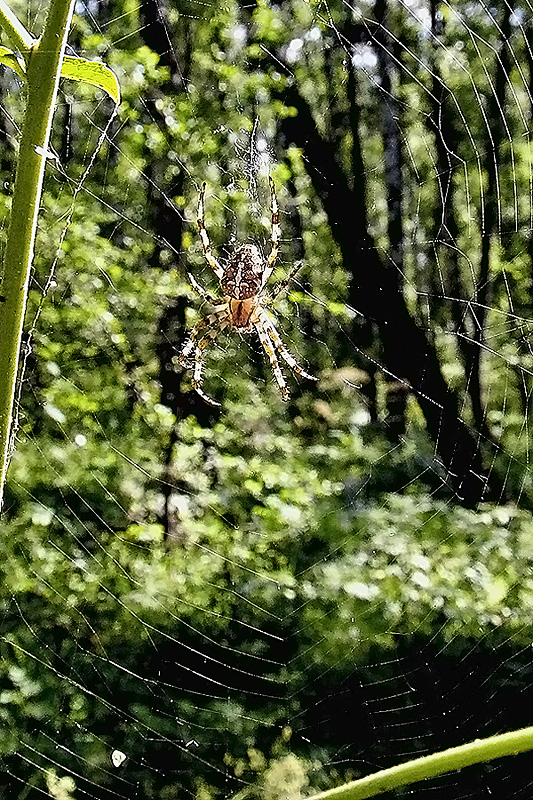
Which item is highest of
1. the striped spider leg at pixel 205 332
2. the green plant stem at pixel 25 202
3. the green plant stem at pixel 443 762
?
the striped spider leg at pixel 205 332

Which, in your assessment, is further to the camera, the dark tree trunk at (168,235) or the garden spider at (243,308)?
the dark tree trunk at (168,235)

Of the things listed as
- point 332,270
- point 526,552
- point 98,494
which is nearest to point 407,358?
point 332,270

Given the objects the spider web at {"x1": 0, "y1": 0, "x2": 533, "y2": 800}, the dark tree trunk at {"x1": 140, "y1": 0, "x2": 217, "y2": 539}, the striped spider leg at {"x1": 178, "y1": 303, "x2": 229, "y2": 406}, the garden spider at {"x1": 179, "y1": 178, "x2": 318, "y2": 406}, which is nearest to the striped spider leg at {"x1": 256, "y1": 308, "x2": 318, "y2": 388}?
the garden spider at {"x1": 179, "y1": 178, "x2": 318, "y2": 406}

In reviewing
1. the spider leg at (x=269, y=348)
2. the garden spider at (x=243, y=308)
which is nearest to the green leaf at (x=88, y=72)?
the garden spider at (x=243, y=308)

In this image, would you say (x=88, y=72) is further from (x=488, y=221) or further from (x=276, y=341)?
(x=488, y=221)

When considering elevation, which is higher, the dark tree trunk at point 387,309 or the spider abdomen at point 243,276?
the dark tree trunk at point 387,309

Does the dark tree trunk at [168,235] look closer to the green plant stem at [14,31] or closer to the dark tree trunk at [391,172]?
the dark tree trunk at [391,172]

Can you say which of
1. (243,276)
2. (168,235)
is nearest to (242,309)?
(243,276)

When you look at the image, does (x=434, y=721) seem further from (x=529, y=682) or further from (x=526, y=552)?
(x=526, y=552)
